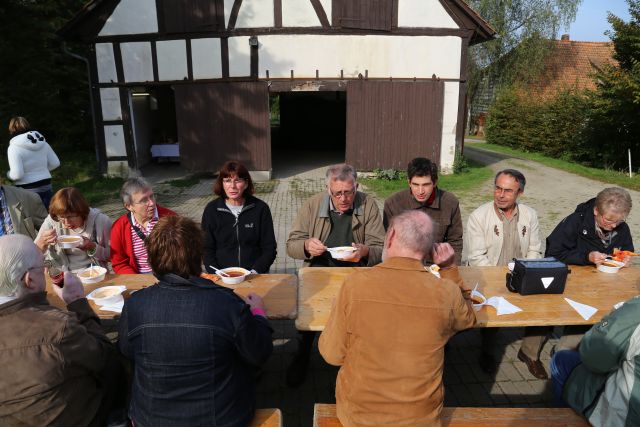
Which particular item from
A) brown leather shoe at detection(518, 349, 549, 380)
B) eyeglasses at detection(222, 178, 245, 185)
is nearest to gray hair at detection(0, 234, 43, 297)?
eyeglasses at detection(222, 178, 245, 185)

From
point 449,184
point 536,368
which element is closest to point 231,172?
point 536,368

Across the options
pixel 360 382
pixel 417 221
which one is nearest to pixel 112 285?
pixel 360 382

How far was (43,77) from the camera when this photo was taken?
50.3 feet

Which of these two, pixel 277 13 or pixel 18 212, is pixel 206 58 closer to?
pixel 277 13

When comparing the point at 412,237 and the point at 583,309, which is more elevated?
the point at 412,237

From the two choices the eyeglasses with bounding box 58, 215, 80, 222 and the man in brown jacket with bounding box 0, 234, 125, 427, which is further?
the eyeglasses with bounding box 58, 215, 80, 222

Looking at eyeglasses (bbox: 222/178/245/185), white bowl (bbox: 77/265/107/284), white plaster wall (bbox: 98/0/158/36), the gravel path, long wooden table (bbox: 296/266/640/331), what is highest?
white plaster wall (bbox: 98/0/158/36)

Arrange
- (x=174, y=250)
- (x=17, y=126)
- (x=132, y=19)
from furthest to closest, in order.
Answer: (x=132, y=19), (x=17, y=126), (x=174, y=250)

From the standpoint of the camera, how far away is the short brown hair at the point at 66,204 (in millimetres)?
3533

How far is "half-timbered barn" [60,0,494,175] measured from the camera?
36.7 ft

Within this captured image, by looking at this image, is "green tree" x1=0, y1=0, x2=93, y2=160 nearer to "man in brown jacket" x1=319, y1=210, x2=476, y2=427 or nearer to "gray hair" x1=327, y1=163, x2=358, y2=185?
"gray hair" x1=327, y1=163, x2=358, y2=185

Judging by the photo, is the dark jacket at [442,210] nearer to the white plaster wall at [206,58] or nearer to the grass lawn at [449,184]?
the grass lawn at [449,184]

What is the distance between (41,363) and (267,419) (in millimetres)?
1130

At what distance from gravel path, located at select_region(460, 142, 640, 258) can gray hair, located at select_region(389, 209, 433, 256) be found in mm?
6927
